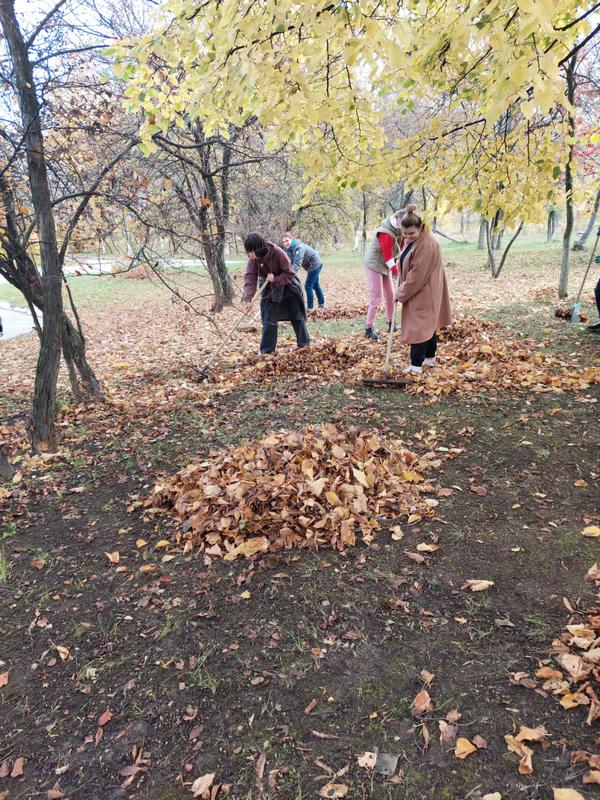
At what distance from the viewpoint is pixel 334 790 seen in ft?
5.81

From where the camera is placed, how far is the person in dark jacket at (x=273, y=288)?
6.37 meters

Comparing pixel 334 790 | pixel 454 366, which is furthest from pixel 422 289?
pixel 334 790

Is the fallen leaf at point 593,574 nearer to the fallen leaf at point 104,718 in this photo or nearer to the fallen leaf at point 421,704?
the fallen leaf at point 421,704

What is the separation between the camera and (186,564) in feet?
10.0

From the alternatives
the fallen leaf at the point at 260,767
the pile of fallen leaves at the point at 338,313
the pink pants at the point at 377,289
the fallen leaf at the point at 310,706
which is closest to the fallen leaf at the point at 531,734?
the fallen leaf at the point at 310,706

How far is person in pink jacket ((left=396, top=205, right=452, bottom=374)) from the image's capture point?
5.05 metres

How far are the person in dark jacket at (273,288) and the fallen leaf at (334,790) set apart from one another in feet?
18.3

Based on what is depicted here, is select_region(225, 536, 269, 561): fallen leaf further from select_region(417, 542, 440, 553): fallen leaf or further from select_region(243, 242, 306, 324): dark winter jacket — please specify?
select_region(243, 242, 306, 324): dark winter jacket

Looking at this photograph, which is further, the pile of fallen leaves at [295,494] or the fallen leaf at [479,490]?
the fallen leaf at [479,490]

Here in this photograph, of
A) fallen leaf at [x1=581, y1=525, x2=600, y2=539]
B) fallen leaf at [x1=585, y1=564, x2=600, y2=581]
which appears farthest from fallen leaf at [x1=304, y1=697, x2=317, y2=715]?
fallen leaf at [x1=581, y1=525, x2=600, y2=539]

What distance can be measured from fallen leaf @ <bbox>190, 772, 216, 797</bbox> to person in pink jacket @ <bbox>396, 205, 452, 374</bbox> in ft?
14.6

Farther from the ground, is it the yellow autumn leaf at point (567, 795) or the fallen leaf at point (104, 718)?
the yellow autumn leaf at point (567, 795)

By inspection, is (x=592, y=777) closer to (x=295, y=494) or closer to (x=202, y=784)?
(x=202, y=784)

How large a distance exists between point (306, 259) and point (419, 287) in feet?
16.1
